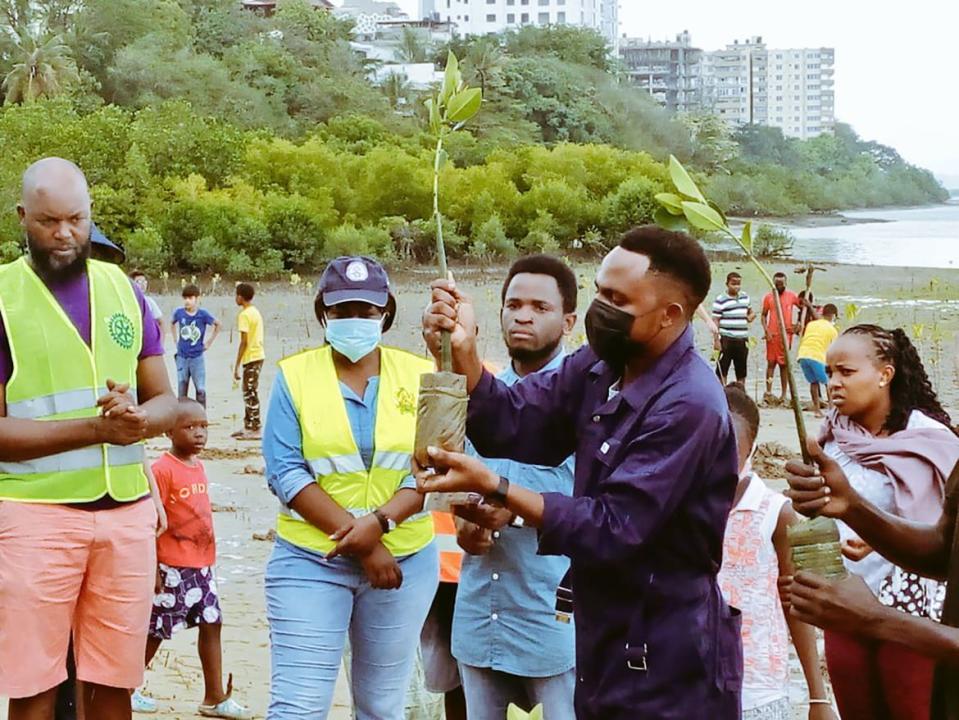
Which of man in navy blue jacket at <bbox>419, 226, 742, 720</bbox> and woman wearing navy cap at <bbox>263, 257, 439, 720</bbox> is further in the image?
woman wearing navy cap at <bbox>263, 257, 439, 720</bbox>

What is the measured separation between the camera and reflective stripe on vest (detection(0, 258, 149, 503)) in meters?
4.21

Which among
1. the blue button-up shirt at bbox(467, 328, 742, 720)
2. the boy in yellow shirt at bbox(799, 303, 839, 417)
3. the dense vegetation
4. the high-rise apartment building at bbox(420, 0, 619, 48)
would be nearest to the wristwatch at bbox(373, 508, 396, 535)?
the blue button-up shirt at bbox(467, 328, 742, 720)

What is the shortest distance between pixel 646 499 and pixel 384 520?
5.13ft

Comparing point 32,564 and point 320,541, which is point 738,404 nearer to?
point 320,541

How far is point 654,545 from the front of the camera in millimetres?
3229

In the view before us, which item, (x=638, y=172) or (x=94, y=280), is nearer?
(x=94, y=280)

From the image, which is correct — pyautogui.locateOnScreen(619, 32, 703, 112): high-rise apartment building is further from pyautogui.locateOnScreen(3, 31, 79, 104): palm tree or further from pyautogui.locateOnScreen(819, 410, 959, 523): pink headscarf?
pyautogui.locateOnScreen(819, 410, 959, 523): pink headscarf

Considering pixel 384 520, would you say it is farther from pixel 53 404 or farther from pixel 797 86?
pixel 797 86

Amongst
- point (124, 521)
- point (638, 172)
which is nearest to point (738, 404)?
point (124, 521)

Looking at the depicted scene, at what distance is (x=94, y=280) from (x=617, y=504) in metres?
2.10

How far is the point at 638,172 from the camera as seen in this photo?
55031 mm

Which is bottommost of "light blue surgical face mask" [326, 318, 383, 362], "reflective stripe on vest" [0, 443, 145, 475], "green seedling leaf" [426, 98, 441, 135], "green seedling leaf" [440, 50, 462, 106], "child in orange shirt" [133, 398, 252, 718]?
"child in orange shirt" [133, 398, 252, 718]

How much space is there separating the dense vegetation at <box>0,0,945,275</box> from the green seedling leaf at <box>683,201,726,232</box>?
30594 mm

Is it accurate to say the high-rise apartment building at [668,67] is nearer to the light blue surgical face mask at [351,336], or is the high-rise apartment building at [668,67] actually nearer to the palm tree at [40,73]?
the palm tree at [40,73]
